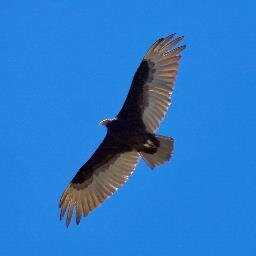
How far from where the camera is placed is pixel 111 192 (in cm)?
1448

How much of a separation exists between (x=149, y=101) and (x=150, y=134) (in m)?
0.61

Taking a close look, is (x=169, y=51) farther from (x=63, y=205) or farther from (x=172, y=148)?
(x=63, y=205)

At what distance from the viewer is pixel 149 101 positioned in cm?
1414

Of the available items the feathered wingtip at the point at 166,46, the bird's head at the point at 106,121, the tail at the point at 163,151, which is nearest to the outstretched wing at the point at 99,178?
the bird's head at the point at 106,121

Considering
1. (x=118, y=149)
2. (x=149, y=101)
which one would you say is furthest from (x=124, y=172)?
(x=149, y=101)

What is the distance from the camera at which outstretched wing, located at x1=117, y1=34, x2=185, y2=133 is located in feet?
46.0

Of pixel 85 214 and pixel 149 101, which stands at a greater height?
pixel 149 101

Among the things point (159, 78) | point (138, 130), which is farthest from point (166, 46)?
point (138, 130)

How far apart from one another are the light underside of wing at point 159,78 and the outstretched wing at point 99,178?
72 cm

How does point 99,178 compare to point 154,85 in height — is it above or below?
below

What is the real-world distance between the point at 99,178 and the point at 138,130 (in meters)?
1.25

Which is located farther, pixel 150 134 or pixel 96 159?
pixel 96 159

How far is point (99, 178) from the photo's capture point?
48.2ft

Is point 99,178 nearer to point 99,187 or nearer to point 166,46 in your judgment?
point 99,187
